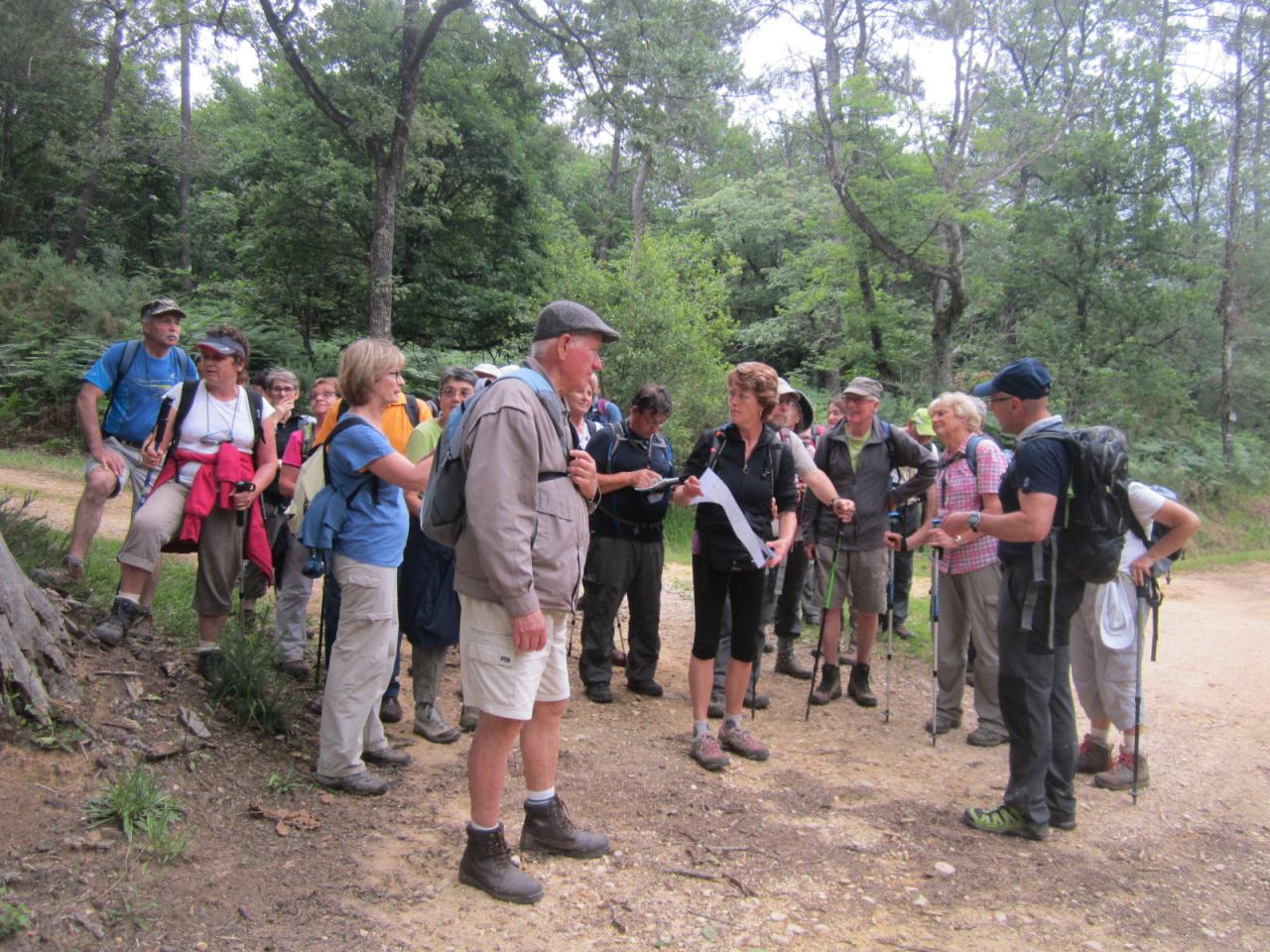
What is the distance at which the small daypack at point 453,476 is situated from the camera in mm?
3127

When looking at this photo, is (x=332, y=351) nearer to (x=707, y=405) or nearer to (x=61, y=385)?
(x=61, y=385)

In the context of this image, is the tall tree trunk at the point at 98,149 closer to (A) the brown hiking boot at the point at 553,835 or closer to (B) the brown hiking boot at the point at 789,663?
(B) the brown hiking boot at the point at 789,663

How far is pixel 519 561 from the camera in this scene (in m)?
2.96

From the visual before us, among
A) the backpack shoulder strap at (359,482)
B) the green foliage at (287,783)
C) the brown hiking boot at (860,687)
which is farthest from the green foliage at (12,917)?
the brown hiking boot at (860,687)

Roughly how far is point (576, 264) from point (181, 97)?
16983mm

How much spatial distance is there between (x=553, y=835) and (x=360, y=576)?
138cm

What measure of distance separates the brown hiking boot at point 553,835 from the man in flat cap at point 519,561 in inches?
8.2

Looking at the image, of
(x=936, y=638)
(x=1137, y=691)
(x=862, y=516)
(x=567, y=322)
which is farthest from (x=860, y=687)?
(x=567, y=322)

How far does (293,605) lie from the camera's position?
17.9 feet

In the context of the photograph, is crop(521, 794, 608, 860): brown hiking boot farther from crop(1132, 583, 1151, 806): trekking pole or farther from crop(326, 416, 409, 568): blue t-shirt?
crop(1132, 583, 1151, 806): trekking pole

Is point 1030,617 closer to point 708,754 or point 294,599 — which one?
point 708,754

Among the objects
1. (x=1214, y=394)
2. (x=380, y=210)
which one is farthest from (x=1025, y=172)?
(x=380, y=210)

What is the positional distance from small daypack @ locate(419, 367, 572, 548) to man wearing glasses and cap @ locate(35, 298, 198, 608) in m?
2.94

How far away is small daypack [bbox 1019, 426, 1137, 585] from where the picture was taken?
4.11 metres
